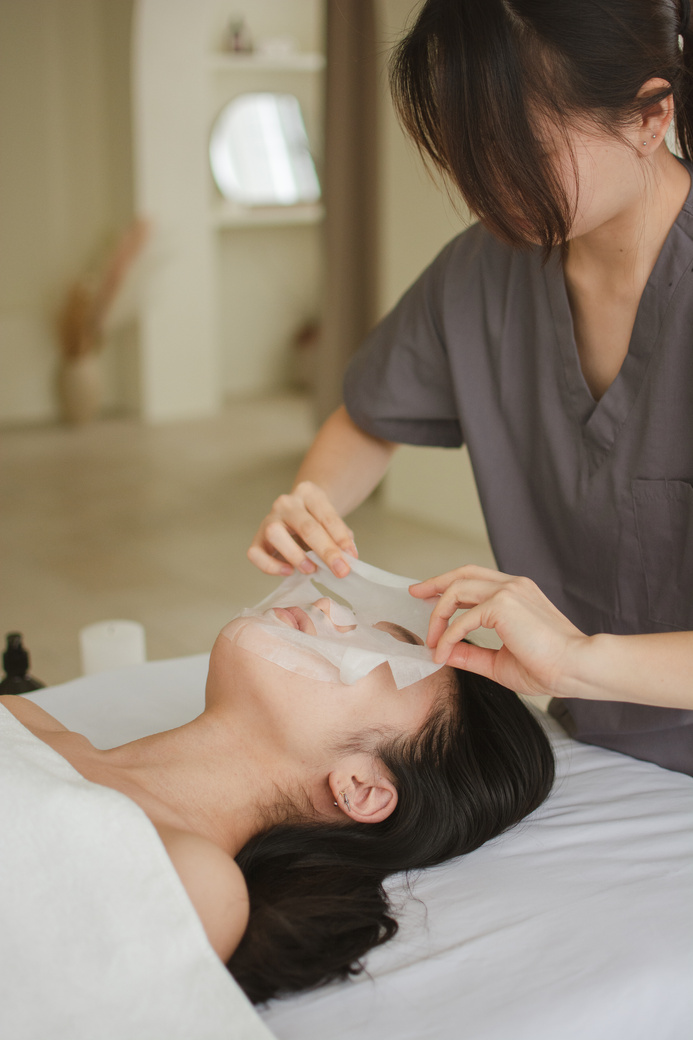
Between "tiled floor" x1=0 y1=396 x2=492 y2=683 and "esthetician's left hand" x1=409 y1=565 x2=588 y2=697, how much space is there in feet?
5.99

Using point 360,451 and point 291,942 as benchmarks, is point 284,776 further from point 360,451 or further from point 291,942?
point 360,451

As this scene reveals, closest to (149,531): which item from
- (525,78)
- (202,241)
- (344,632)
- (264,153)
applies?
(202,241)

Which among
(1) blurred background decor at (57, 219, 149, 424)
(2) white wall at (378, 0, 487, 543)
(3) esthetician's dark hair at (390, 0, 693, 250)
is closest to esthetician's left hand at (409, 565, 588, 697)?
(3) esthetician's dark hair at (390, 0, 693, 250)

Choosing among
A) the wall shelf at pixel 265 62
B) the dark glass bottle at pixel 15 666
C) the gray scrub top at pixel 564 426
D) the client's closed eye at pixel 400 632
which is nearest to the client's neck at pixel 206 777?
the client's closed eye at pixel 400 632

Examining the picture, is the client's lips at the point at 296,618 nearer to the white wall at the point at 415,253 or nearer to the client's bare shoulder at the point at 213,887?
the client's bare shoulder at the point at 213,887

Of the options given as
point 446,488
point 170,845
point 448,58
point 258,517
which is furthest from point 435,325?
point 258,517

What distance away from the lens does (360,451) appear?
1.55 metres

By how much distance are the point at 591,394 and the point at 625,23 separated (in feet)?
1.50

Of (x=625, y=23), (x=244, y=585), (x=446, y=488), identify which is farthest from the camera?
(x=446, y=488)

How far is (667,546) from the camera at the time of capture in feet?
3.90

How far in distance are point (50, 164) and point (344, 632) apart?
484cm

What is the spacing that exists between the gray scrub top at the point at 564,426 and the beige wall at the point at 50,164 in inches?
171

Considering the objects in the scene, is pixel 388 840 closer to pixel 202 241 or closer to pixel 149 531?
pixel 149 531

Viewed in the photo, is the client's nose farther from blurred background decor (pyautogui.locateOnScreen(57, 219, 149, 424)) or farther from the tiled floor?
blurred background decor (pyautogui.locateOnScreen(57, 219, 149, 424))
